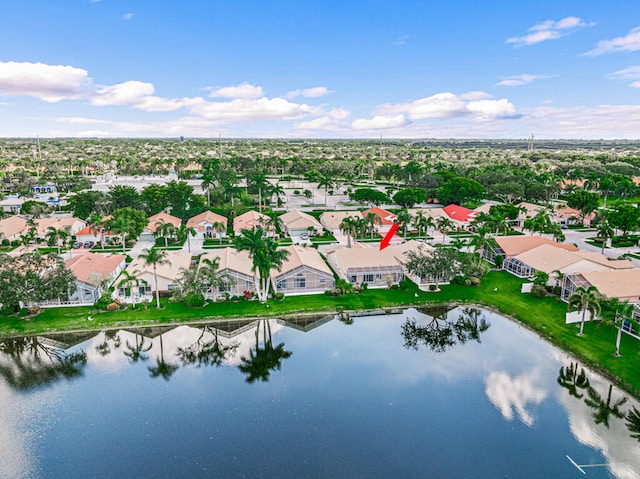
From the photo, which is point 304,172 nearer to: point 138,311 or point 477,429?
point 138,311

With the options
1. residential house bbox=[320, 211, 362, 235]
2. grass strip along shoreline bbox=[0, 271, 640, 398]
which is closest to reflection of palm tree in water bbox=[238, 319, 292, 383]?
grass strip along shoreline bbox=[0, 271, 640, 398]

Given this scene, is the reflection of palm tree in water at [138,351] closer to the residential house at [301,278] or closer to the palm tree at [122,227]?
the residential house at [301,278]

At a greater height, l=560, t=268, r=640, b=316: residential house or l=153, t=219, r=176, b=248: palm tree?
l=153, t=219, r=176, b=248: palm tree

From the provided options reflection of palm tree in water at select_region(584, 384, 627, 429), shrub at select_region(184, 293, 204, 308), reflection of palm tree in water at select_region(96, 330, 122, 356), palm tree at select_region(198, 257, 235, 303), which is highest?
palm tree at select_region(198, 257, 235, 303)

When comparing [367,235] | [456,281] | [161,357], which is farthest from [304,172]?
[161,357]

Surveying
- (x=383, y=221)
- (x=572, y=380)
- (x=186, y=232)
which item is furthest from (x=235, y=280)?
(x=383, y=221)

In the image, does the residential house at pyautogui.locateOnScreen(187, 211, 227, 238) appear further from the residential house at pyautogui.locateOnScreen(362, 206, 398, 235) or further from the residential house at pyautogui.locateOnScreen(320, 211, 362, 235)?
the residential house at pyautogui.locateOnScreen(362, 206, 398, 235)

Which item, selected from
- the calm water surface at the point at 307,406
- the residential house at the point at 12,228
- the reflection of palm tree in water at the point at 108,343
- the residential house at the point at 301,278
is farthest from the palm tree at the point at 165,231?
the calm water surface at the point at 307,406
